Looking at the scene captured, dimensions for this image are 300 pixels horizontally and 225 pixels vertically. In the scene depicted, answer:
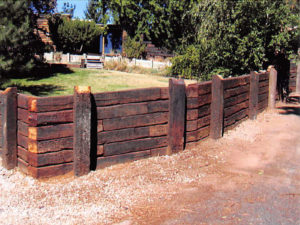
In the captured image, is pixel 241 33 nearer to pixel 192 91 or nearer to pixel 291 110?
pixel 291 110

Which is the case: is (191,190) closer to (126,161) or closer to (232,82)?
(126,161)

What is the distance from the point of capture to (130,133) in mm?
5898

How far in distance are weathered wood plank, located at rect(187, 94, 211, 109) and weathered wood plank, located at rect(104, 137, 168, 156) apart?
30.8 inches

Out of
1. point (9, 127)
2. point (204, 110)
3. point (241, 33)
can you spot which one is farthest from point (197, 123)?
point (241, 33)

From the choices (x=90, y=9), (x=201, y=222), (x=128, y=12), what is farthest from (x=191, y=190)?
(x=90, y=9)

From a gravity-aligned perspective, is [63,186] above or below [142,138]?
below

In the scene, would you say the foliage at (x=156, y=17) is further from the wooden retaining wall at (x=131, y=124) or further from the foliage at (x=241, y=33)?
the wooden retaining wall at (x=131, y=124)

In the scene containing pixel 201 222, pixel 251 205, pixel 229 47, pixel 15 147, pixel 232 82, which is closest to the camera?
pixel 201 222

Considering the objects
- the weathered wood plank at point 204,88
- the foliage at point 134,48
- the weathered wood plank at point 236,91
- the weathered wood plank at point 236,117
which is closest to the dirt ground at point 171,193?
the weathered wood plank at point 204,88

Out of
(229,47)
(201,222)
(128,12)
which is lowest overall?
(201,222)

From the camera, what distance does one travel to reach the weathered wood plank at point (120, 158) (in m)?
5.64

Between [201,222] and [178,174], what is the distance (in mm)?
1515

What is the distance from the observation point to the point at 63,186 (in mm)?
5020

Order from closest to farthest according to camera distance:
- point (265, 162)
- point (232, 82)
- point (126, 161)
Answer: point (126, 161), point (265, 162), point (232, 82)
